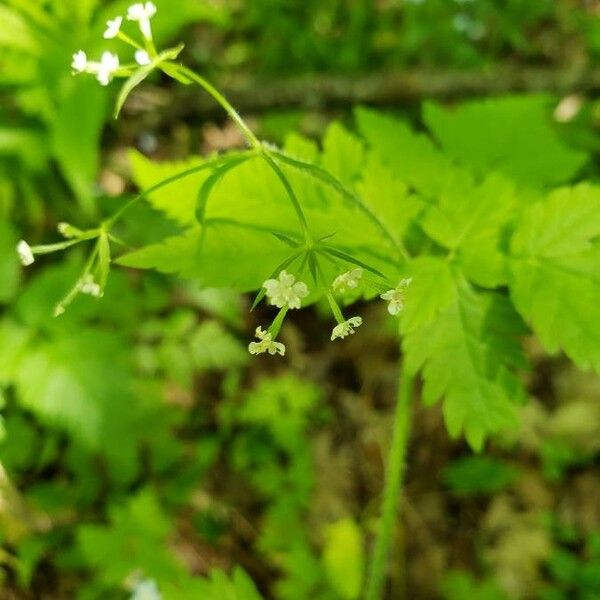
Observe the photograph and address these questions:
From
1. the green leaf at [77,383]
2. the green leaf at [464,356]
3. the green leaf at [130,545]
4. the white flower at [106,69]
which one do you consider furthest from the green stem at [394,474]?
the green leaf at [77,383]

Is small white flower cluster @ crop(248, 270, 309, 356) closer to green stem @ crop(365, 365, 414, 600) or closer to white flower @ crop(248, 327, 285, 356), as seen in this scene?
white flower @ crop(248, 327, 285, 356)

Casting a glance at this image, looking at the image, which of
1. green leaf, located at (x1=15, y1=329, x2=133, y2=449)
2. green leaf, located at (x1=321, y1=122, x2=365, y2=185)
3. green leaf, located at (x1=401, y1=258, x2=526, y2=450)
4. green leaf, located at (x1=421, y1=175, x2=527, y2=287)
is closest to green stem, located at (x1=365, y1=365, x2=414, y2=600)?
green leaf, located at (x1=401, y1=258, x2=526, y2=450)

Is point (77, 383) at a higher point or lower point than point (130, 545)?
higher

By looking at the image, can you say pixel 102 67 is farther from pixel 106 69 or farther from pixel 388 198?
pixel 388 198

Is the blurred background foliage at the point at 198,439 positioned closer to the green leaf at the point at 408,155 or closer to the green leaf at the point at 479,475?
the green leaf at the point at 479,475

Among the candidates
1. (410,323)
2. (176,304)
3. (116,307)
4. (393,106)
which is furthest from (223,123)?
(410,323)

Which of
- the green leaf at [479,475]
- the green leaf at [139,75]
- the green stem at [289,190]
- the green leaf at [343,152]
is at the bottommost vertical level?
the green leaf at [479,475]

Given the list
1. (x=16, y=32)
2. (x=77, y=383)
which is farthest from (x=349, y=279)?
(x=16, y=32)
